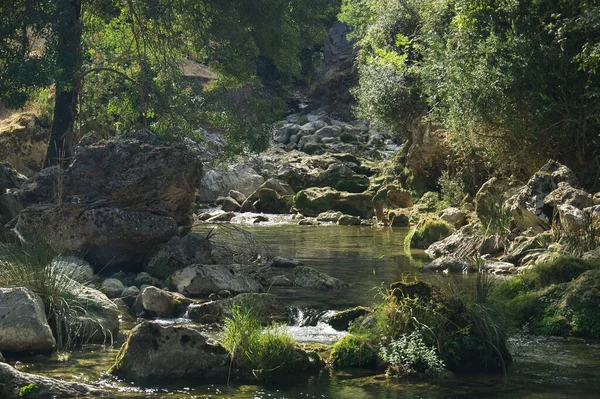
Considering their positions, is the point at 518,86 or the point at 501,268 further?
the point at 518,86

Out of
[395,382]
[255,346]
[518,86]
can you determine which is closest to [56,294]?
[255,346]

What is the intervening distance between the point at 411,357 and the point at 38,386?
4476mm

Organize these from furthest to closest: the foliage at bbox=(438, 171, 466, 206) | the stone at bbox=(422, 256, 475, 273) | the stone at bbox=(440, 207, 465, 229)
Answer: the foliage at bbox=(438, 171, 466, 206) < the stone at bbox=(440, 207, 465, 229) < the stone at bbox=(422, 256, 475, 273)

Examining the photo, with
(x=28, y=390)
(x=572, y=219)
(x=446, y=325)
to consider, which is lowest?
(x=28, y=390)

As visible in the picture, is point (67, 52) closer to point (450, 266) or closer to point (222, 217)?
point (450, 266)

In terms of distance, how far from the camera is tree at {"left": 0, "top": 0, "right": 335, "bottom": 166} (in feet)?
71.3

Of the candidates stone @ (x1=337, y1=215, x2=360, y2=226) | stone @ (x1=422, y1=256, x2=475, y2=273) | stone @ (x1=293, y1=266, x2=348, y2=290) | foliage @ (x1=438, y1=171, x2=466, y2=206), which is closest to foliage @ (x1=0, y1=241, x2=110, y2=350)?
stone @ (x1=293, y1=266, x2=348, y2=290)

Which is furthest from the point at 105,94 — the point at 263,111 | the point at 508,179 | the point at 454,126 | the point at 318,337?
the point at 318,337

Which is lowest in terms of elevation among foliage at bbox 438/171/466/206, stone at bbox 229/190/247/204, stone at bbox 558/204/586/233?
stone at bbox 558/204/586/233

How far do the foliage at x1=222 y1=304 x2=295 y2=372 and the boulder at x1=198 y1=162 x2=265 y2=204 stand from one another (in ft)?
100

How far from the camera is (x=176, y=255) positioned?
60.7 ft

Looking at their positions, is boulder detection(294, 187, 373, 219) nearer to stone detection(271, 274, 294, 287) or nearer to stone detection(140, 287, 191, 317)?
stone detection(271, 274, 294, 287)

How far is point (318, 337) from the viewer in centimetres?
1291

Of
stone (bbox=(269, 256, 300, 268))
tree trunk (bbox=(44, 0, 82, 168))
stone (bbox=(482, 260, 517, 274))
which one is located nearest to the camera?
stone (bbox=(482, 260, 517, 274))
